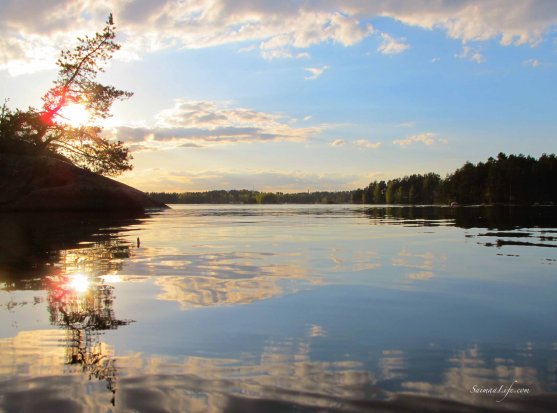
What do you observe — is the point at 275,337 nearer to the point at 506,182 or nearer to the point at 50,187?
the point at 50,187

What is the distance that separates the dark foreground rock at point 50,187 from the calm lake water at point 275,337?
19.2 meters

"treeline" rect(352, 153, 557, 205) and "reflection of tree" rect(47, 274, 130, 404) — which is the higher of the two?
"treeline" rect(352, 153, 557, 205)

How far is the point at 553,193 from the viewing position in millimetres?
105375

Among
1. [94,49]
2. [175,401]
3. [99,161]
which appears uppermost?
[94,49]

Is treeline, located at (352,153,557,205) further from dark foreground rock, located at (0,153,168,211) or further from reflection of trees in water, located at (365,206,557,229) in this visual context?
dark foreground rock, located at (0,153,168,211)

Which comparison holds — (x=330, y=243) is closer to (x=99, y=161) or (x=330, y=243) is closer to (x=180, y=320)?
(x=180, y=320)

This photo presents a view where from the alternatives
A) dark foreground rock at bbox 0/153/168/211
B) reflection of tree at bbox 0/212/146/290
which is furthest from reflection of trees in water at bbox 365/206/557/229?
dark foreground rock at bbox 0/153/168/211

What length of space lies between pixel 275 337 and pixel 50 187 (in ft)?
84.5

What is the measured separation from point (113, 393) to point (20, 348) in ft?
4.30

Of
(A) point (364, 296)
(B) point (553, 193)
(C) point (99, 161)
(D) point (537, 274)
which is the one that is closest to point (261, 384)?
(A) point (364, 296)

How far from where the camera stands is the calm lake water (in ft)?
9.09

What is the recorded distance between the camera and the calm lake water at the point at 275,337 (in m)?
2.77

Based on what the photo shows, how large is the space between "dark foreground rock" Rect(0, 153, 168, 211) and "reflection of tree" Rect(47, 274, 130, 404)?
21.2 metres

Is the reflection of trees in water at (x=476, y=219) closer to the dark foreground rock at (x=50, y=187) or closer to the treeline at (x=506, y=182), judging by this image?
the dark foreground rock at (x=50, y=187)
